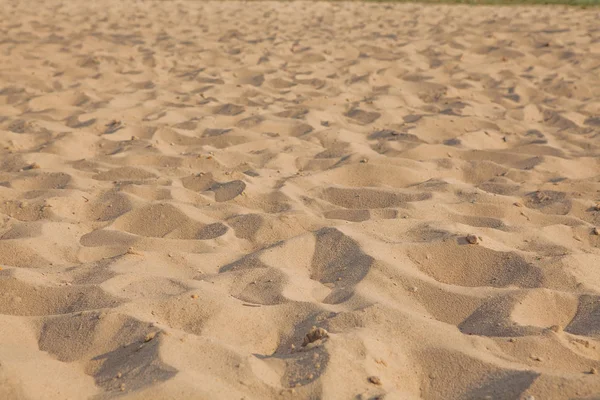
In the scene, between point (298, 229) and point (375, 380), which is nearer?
point (375, 380)

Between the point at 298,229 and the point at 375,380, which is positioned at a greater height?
the point at 375,380

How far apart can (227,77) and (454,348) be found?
4.18 meters

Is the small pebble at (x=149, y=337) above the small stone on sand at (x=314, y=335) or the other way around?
above

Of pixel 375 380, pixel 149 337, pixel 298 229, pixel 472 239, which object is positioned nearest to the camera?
pixel 375 380

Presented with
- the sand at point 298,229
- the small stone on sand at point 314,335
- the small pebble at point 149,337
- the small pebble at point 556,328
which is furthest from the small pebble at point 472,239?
the small pebble at point 149,337

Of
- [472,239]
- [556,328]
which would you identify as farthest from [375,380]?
[472,239]

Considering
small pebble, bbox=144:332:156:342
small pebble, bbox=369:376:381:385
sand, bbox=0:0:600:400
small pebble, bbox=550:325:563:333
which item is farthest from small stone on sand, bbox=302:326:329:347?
small pebble, bbox=550:325:563:333

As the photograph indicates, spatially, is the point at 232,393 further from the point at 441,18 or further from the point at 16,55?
the point at 441,18

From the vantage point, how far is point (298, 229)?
286 centimetres

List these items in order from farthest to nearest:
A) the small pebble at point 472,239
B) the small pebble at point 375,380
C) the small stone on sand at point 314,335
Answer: the small pebble at point 472,239, the small stone on sand at point 314,335, the small pebble at point 375,380

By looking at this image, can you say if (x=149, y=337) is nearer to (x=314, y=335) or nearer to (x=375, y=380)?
(x=314, y=335)

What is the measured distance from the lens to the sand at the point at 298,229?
187 cm

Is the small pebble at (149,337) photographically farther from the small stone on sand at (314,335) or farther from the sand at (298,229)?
the small stone on sand at (314,335)

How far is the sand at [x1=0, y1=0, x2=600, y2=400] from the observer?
187 centimetres
